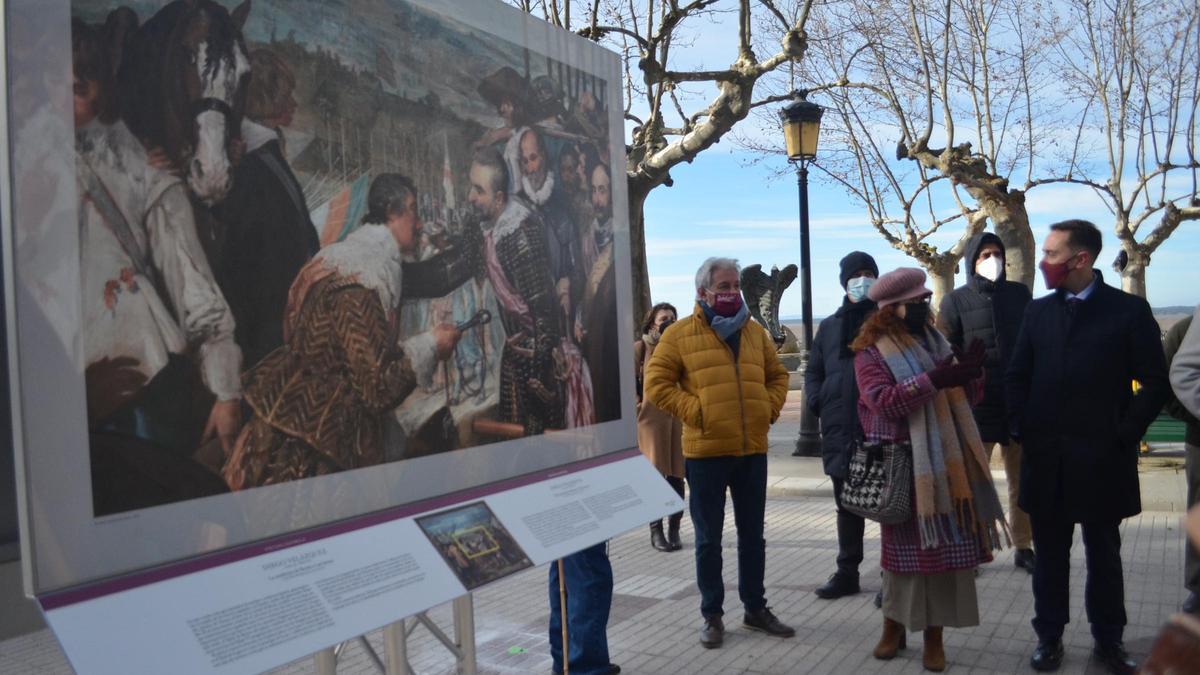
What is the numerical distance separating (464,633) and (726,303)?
2.63 metres

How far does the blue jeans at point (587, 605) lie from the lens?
4523mm

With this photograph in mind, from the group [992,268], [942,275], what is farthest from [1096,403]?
[942,275]

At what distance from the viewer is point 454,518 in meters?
2.87

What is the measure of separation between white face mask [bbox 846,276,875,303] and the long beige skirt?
5.82ft

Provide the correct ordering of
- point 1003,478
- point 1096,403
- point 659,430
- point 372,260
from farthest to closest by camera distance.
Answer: point 1003,478 → point 659,430 → point 1096,403 → point 372,260

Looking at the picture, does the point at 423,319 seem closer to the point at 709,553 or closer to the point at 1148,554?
the point at 709,553

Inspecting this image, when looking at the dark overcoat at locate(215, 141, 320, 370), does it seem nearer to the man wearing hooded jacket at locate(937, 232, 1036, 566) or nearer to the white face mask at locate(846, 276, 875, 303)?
the white face mask at locate(846, 276, 875, 303)

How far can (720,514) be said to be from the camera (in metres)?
5.56

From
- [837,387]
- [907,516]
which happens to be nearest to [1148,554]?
[837,387]

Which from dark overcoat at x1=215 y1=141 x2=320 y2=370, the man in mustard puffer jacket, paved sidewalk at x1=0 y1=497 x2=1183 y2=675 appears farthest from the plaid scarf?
dark overcoat at x1=215 y1=141 x2=320 y2=370

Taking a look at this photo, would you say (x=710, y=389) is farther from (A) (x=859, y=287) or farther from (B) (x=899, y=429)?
(A) (x=859, y=287)

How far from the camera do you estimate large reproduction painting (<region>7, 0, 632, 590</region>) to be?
2.00 m

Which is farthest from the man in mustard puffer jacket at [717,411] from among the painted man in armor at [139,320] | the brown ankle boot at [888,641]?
the painted man in armor at [139,320]

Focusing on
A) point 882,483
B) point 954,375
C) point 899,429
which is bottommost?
point 882,483
